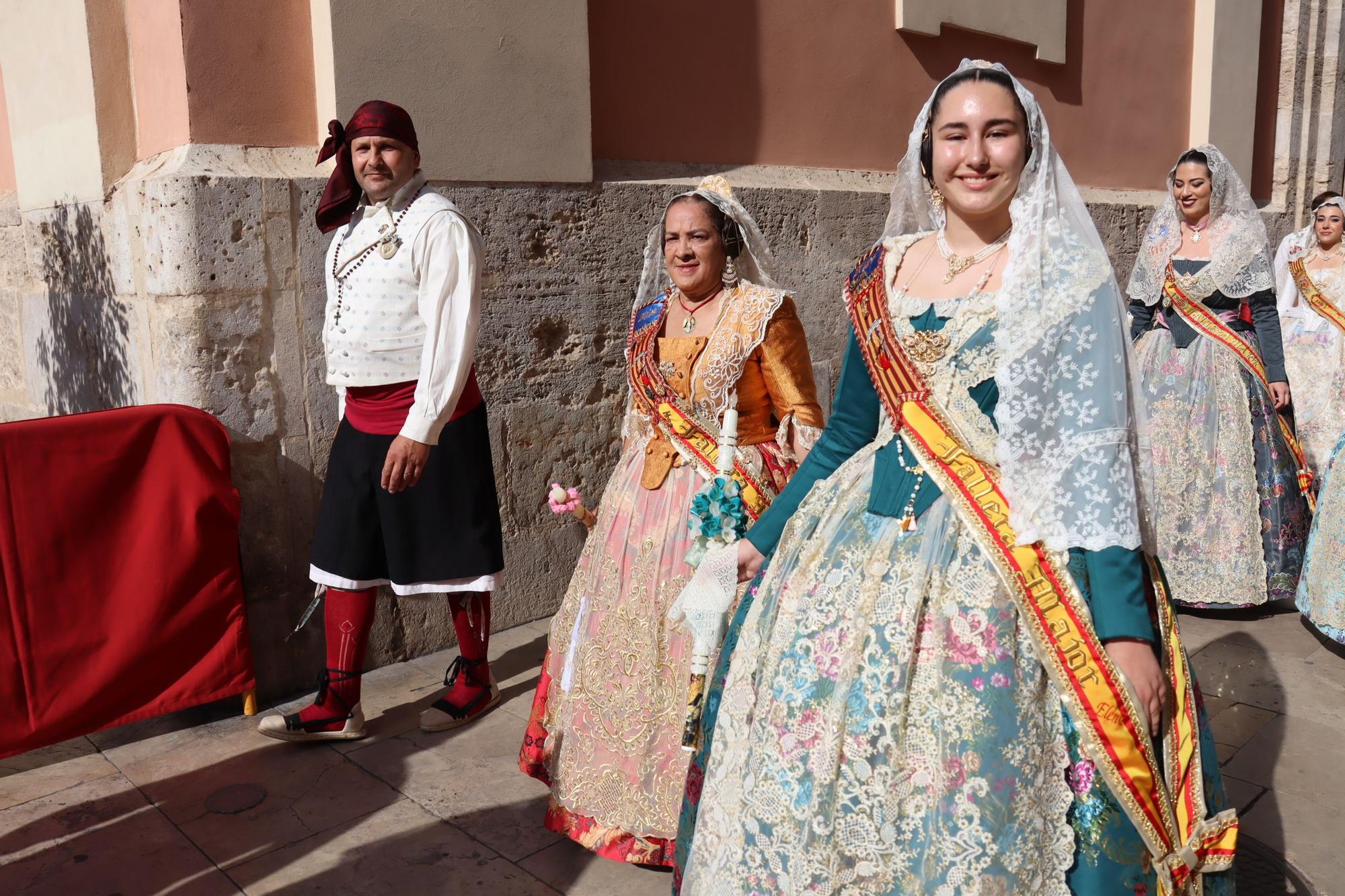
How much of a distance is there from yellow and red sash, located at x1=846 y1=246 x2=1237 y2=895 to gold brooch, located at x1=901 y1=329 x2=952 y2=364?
74 millimetres

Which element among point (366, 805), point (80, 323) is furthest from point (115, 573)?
point (80, 323)

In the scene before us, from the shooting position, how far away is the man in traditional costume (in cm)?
343

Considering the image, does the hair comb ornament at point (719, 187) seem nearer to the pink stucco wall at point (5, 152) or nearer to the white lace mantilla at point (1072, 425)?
the white lace mantilla at point (1072, 425)

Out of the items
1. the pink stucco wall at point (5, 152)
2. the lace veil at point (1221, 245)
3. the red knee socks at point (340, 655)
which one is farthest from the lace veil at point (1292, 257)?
the pink stucco wall at point (5, 152)

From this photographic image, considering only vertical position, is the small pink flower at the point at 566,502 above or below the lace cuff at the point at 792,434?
below

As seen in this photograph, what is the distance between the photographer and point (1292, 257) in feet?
22.4

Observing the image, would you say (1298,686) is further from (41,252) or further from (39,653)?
(41,252)

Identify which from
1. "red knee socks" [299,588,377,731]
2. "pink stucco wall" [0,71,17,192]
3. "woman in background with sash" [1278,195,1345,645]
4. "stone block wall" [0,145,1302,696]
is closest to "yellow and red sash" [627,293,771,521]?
"red knee socks" [299,588,377,731]

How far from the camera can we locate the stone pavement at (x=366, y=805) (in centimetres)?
284

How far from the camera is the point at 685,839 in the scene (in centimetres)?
210

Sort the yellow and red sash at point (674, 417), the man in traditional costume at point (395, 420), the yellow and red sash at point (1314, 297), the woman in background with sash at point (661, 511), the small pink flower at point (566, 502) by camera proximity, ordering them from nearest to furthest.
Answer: the woman in background with sash at point (661, 511)
the yellow and red sash at point (674, 417)
the small pink flower at point (566, 502)
the man in traditional costume at point (395, 420)
the yellow and red sash at point (1314, 297)

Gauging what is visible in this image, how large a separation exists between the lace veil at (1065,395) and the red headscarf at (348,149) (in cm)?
233

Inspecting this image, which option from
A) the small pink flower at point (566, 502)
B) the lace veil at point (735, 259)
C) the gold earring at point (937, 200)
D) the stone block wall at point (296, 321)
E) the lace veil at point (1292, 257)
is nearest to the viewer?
the gold earring at point (937, 200)

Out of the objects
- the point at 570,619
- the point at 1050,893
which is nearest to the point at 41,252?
the point at 570,619
